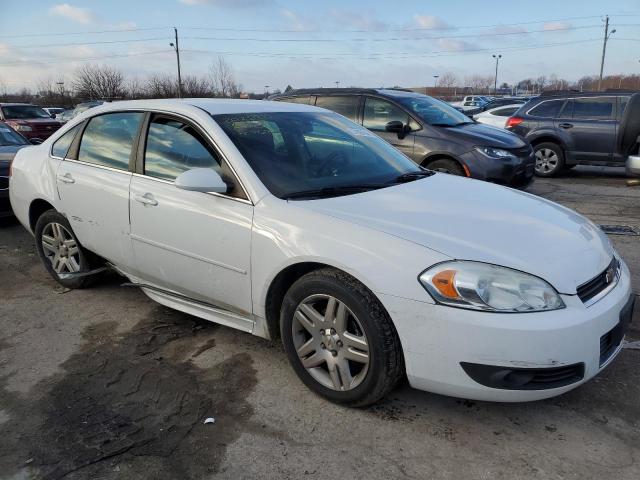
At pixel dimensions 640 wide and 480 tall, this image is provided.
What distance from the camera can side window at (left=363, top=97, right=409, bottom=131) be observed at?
7.70m

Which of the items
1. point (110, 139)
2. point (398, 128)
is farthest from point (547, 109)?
point (110, 139)

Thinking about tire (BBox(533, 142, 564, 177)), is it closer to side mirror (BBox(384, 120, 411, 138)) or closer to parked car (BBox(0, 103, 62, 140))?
side mirror (BBox(384, 120, 411, 138))

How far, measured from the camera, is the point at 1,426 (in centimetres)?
272

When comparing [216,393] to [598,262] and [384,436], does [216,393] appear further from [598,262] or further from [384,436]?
[598,262]

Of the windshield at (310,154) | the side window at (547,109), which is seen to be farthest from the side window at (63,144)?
the side window at (547,109)

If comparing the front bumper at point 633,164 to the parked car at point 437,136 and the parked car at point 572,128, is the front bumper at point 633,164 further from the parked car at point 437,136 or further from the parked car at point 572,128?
the parked car at point 572,128

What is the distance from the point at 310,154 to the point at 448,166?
431 cm

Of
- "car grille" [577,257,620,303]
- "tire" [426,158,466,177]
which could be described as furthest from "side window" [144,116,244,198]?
"tire" [426,158,466,177]

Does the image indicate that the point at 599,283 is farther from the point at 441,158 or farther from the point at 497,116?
the point at 497,116

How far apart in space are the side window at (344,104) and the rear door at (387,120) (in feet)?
0.52

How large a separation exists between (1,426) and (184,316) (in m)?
1.46

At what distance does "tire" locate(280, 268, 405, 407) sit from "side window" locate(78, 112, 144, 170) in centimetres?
177

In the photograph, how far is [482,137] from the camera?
733 centimetres

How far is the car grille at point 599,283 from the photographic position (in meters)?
2.50
